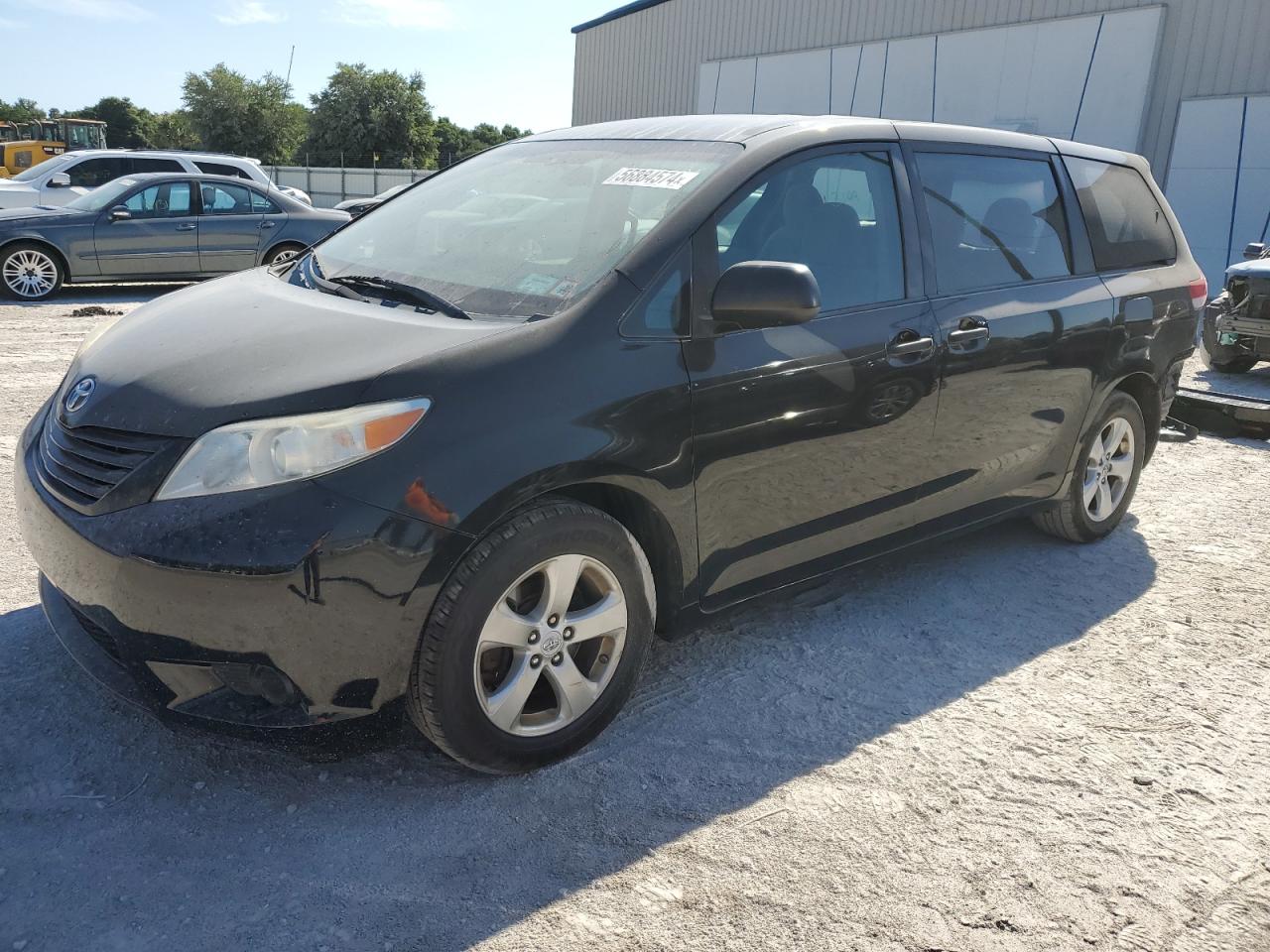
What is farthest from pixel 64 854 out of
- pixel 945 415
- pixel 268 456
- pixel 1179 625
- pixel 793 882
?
pixel 1179 625

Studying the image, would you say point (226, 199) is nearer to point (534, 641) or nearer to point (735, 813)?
point (534, 641)

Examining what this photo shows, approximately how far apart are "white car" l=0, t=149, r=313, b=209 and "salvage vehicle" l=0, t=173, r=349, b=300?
4.40 ft

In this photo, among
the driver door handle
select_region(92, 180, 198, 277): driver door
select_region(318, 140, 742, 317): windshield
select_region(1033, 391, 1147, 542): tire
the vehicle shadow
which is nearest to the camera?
the vehicle shadow

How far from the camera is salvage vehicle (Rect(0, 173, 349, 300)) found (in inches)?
443

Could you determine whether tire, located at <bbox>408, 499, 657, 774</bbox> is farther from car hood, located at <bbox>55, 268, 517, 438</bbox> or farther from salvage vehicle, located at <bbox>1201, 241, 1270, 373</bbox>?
salvage vehicle, located at <bbox>1201, 241, 1270, 373</bbox>

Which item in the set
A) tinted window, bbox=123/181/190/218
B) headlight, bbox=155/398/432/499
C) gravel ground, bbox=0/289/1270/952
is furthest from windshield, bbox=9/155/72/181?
headlight, bbox=155/398/432/499

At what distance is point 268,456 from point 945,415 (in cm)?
231

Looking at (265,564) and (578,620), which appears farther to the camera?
(578,620)

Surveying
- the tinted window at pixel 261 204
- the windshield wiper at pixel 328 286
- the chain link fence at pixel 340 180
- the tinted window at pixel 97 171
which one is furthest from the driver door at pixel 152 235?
the chain link fence at pixel 340 180

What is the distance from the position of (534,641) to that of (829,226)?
171 cm

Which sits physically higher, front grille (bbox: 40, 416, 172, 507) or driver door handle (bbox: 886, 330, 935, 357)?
driver door handle (bbox: 886, 330, 935, 357)

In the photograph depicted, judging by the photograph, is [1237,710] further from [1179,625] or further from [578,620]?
[578,620]

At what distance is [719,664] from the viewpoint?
3457 millimetres

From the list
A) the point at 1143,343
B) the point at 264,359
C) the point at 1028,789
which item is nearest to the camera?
the point at 264,359
